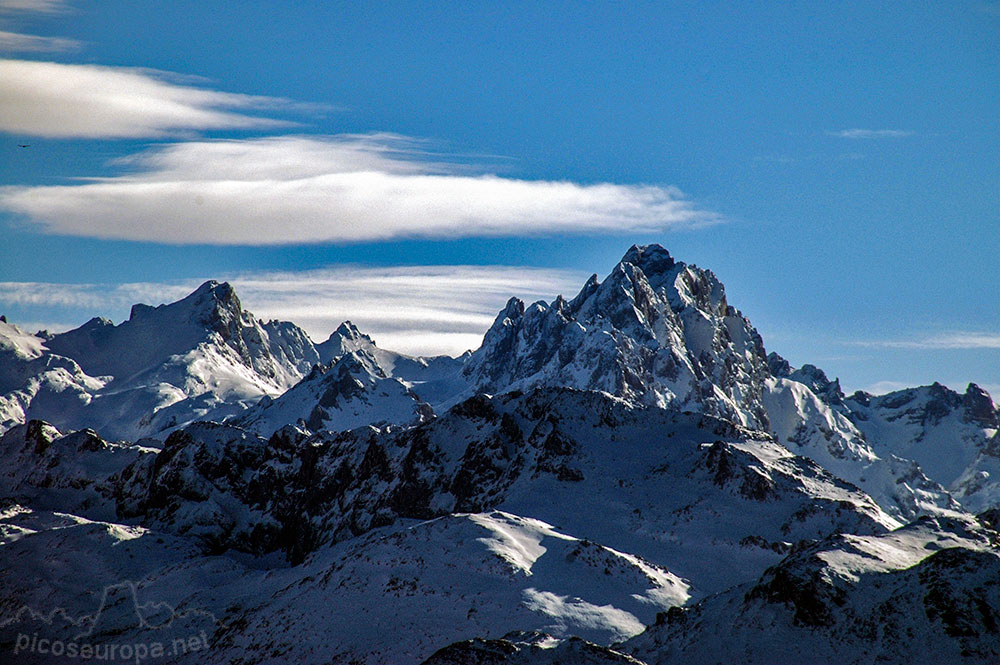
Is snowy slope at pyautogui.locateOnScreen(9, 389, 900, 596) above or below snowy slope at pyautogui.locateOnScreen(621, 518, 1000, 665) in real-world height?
below

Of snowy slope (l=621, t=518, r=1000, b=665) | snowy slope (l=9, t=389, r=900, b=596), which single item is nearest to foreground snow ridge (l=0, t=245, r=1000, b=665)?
snowy slope (l=621, t=518, r=1000, b=665)

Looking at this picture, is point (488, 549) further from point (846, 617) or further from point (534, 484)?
point (534, 484)

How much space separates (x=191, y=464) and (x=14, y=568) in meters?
31.3

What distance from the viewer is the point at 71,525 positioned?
102938 millimetres

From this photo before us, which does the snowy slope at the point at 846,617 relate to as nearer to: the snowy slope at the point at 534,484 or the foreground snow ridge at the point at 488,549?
the foreground snow ridge at the point at 488,549

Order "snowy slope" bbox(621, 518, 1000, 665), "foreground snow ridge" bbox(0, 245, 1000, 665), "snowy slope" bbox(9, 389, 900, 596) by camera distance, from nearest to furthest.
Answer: "snowy slope" bbox(621, 518, 1000, 665) → "foreground snow ridge" bbox(0, 245, 1000, 665) → "snowy slope" bbox(9, 389, 900, 596)

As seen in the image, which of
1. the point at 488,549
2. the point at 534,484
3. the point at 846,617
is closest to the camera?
the point at 846,617

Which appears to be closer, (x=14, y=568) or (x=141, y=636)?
(x=141, y=636)

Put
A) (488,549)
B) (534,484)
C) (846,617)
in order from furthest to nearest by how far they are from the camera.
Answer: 1. (534,484)
2. (488,549)
3. (846,617)

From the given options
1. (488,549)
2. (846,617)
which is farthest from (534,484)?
(846,617)

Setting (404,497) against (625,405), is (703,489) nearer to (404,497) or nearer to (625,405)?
(625,405)

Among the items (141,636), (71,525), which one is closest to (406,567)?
(141,636)

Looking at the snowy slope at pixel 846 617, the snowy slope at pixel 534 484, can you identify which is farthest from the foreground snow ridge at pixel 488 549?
the snowy slope at pixel 534 484

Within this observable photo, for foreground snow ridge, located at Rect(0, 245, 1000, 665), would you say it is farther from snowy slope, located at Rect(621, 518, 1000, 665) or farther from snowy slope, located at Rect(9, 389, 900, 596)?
snowy slope, located at Rect(9, 389, 900, 596)
